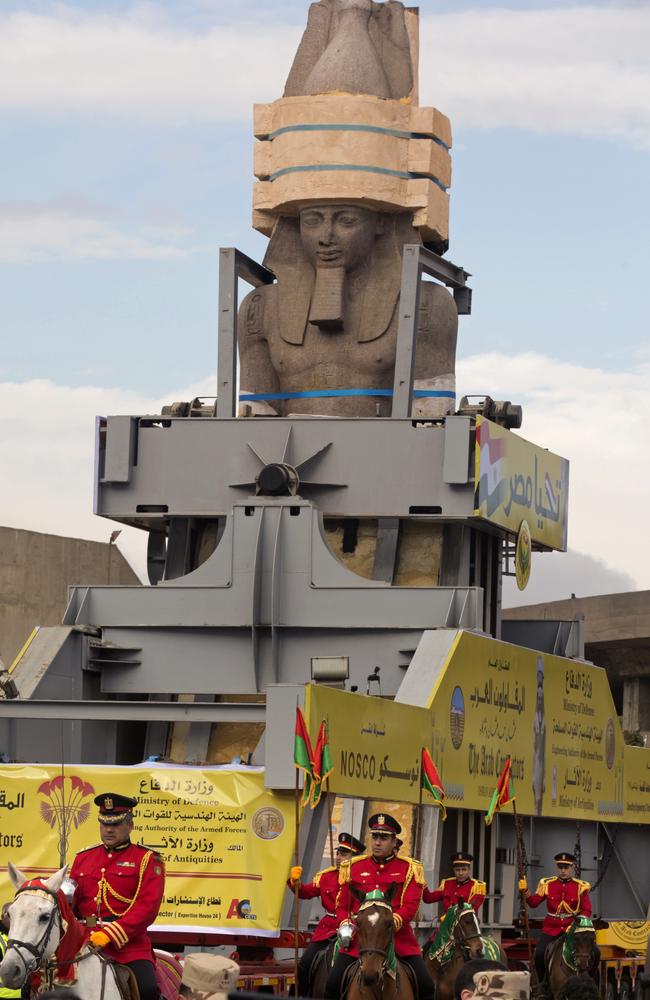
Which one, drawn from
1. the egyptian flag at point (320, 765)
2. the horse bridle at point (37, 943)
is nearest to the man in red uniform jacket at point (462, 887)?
the egyptian flag at point (320, 765)

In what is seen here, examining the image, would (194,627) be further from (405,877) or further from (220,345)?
(405,877)

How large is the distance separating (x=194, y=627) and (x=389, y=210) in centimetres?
696

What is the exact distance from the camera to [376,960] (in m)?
13.4

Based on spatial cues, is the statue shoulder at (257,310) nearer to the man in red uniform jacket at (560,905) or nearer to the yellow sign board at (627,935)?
the yellow sign board at (627,935)

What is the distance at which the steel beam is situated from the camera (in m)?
21.0

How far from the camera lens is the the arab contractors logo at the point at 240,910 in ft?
62.1

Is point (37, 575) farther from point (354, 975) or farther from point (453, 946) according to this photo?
point (354, 975)

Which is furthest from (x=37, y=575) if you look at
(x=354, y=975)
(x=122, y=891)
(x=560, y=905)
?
(x=122, y=891)

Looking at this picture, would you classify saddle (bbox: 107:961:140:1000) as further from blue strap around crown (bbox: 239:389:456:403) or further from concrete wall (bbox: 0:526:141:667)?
concrete wall (bbox: 0:526:141:667)

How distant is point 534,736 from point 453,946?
7.91m

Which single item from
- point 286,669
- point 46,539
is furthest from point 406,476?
point 46,539

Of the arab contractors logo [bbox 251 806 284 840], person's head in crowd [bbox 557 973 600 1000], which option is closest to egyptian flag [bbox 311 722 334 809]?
the arab contractors logo [bbox 251 806 284 840]

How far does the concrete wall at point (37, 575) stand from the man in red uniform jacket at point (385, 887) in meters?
24.8

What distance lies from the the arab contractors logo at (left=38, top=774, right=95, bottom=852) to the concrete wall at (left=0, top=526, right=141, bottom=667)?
19.9 meters
